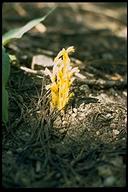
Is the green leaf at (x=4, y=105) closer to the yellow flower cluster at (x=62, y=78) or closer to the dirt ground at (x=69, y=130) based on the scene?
the dirt ground at (x=69, y=130)

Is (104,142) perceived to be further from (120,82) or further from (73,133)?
(120,82)

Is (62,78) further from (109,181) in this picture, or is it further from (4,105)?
(109,181)

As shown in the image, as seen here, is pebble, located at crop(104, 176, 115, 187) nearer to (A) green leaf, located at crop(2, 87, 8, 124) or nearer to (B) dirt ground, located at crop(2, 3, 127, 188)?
(B) dirt ground, located at crop(2, 3, 127, 188)

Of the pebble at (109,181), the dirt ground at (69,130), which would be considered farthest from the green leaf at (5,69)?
the pebble at (109,181)

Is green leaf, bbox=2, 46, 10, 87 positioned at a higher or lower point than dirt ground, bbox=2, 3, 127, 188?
higher

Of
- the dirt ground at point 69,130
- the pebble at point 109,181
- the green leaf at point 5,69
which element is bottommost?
the pebble at point 109,181

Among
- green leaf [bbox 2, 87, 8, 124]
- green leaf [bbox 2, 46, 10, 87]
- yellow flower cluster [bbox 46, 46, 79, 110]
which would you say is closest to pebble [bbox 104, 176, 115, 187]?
yellow flower cluster [bbox 46, 46, 79, 110]

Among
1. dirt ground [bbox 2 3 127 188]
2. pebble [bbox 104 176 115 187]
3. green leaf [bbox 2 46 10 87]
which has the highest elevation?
green leaf [bbox 2 46 10 87]

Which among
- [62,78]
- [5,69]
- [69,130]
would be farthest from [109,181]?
[5,69]

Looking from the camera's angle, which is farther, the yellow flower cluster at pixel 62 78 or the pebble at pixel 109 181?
the yellow flower cluster at pixel 62 78
